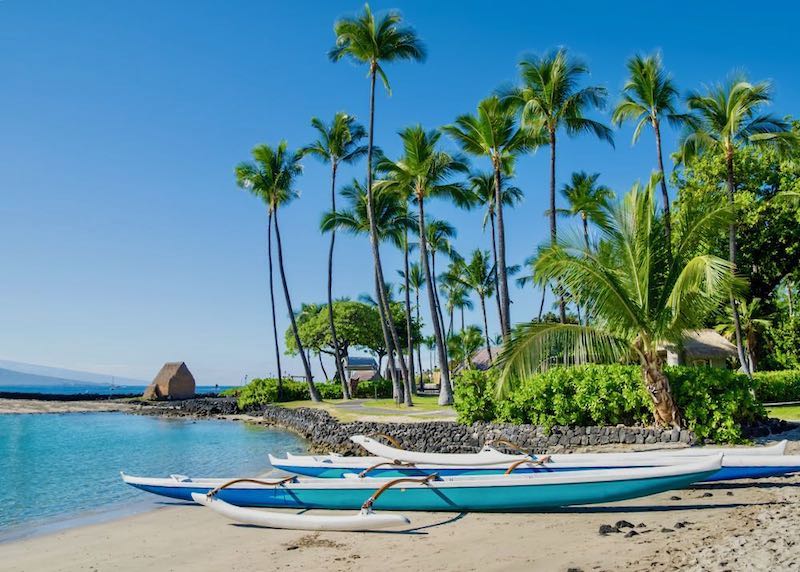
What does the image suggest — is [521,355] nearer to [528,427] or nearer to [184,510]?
[528,427]

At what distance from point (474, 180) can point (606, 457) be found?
22405 millimetres

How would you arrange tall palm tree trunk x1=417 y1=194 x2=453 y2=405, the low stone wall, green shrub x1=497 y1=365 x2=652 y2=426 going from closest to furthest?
the low stone wall
green shrub x1=497 y1=365 x2=652 y2=426
tall palm tree trunk x1=417 y1=194 x2=453 y2=405

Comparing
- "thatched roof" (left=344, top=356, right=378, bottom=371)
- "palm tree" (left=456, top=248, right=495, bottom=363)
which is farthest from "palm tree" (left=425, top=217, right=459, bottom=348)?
"thatched roof" (left=344, top=356, right=378, bottom=371)

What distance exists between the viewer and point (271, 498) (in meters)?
8.88

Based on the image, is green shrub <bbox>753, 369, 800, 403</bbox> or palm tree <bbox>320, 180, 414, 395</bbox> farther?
palm tree <bbox>320, 180, 414, 395</bbox>

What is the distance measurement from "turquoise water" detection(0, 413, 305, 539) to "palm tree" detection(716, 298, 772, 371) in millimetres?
23508

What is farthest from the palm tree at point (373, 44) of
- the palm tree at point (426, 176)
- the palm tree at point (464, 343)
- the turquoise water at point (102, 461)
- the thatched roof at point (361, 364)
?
the thatched roof at point (361, 364)

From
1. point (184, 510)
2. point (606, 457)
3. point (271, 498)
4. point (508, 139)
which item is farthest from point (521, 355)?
point (508, 139)

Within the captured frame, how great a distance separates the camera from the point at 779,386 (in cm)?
2366

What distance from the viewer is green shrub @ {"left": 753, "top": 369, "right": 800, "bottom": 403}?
2331 cm

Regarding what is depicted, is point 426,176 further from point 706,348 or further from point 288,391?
point 288,391

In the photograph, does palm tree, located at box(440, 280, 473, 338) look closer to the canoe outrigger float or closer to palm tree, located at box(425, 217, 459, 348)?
palm tree, located at box(425, 217, 459, 348)

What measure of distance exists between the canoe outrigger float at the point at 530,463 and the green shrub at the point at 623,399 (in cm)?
162

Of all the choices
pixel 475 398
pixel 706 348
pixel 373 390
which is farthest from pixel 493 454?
pixel 373 390
